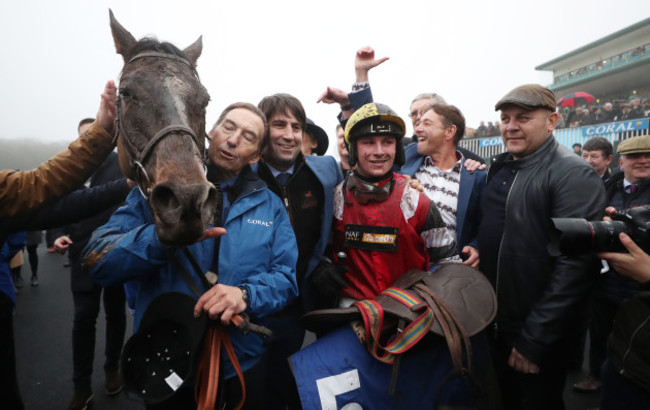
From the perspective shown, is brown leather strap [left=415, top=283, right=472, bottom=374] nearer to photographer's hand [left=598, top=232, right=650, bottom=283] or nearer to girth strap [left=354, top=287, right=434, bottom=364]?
girth strap [left=354, top=287, right=434, bottom=364]

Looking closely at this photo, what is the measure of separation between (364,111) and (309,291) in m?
1.33

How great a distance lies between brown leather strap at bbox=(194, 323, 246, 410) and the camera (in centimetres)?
141

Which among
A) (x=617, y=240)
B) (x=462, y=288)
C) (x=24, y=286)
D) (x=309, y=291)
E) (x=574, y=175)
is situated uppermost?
(x=574, y=175)

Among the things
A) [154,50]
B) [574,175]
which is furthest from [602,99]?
[154,50]

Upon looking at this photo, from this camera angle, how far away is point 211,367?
1436 millimetres

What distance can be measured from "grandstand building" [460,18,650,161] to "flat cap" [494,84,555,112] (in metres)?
17.2

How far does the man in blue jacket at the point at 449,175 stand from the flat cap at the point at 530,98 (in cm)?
59

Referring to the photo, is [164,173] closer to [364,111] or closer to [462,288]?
[364,111]

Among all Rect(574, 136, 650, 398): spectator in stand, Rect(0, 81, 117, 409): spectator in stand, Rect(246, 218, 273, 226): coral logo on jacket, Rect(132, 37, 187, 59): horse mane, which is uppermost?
Rect(132, 37, 187, 59): horse mane

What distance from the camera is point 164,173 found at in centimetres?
131

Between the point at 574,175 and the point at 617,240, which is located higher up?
the point at 574,175

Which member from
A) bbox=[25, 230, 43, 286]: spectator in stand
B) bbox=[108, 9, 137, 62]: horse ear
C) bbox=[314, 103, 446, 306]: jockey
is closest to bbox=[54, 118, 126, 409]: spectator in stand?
bbox=[108, 9, 137, 62]: horse ear

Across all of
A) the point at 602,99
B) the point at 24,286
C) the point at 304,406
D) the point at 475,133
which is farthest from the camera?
the point at 602,99

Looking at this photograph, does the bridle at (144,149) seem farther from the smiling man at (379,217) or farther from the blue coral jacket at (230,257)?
the smiling man at (379,217)
